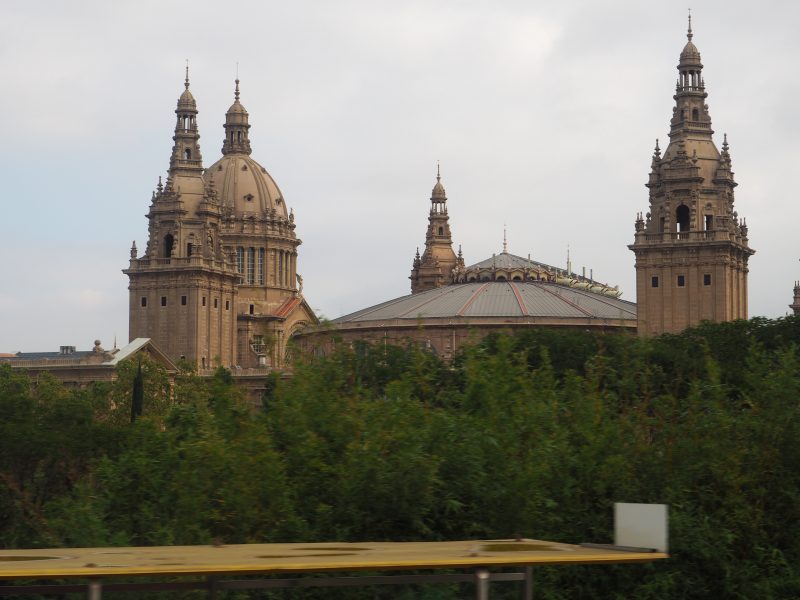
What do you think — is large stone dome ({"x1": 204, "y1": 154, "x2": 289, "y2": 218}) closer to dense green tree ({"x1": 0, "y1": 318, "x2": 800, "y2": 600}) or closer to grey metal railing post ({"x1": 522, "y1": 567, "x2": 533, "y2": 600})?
dense green tree ({"x1": 0, "y1": 318, "x2": 800, "y2": 600})

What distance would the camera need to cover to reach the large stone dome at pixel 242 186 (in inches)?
7308

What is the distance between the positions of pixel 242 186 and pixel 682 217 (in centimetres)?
6648

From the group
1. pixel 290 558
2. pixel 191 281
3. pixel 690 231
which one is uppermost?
pixel 690 231

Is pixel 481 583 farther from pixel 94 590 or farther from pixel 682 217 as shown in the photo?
pixel 682 217

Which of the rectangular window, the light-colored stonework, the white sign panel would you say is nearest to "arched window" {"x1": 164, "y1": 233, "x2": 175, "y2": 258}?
the light-colored stonework

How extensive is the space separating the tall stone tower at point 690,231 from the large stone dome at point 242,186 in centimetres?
6262

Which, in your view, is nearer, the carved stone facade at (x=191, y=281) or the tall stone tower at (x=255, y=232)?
the carved stone facade at (x=191, y=281)

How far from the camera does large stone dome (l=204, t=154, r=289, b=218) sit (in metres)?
186

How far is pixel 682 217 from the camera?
452 ft

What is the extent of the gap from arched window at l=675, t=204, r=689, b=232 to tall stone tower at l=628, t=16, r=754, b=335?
0.09 metres

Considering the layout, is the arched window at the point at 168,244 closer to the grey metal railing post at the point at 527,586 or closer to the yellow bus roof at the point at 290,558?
the yellow bus roof at the point at 290,558

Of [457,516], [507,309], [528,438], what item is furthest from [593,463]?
[507,309]

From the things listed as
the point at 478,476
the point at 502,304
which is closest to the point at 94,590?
the point at 478,476

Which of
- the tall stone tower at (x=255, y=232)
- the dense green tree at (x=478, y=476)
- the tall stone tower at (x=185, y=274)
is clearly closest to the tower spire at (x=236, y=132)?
the tall stone tower at (x=255, y=232)
